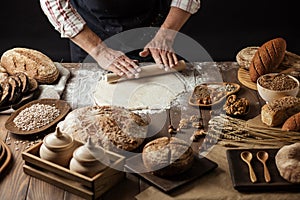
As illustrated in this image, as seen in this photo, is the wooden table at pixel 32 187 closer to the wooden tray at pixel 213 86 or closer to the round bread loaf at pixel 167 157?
the round bread loaf at pixel 167 157

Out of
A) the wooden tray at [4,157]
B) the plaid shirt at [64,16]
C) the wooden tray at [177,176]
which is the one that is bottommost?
the wooden tray at [4,157]

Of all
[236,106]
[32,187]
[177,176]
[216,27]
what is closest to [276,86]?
[236,106]

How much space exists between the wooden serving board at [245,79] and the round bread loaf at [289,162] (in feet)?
1.74

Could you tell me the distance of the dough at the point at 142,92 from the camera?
209cm

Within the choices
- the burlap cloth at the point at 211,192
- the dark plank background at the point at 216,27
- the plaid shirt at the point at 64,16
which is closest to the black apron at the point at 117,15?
the plaid shirt at the point at 64,16

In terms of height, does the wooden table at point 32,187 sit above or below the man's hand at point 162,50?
below

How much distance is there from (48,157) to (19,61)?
0.73m

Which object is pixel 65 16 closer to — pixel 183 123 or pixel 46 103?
pixel 46 103

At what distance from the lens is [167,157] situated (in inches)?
65.3

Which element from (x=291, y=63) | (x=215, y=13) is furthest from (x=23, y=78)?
(x=215, y=13)

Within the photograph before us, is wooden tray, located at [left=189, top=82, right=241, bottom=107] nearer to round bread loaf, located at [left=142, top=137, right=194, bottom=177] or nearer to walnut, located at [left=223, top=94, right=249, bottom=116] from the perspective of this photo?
walnut, located at [left=223, top=94, right=249, bottom=116]

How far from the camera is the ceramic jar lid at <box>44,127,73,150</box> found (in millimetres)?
1655

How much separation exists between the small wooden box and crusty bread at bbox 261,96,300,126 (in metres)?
0.54

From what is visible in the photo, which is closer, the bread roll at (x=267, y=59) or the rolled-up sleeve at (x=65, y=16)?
the bread roll at (x=267, y=59)
